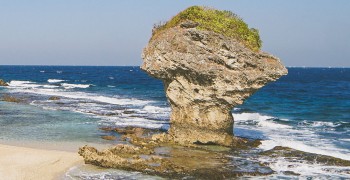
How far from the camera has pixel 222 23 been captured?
24219 millimetres

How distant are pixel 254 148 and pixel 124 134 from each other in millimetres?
8411

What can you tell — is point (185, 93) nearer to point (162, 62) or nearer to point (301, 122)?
point (162, 62)

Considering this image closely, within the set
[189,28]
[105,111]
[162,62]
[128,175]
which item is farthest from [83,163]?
[105,111]

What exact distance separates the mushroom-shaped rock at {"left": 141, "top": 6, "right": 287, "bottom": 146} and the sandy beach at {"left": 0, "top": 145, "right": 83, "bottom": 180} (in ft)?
23.4

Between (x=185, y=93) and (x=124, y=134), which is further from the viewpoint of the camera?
(x=124, y=134)

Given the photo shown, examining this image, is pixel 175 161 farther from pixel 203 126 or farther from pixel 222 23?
pixel 222 23

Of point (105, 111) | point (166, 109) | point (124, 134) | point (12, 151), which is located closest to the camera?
point (12, 151)

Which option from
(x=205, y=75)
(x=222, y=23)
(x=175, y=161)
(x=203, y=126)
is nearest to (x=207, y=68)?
(x=205, y=75)

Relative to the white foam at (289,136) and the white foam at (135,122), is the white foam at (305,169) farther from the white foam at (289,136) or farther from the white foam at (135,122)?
the white foam at (135,122)

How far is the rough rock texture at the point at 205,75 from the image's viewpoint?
23.2 metres

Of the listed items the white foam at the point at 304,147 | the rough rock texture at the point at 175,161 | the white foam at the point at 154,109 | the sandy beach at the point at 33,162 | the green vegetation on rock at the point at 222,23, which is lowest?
the sandy beach at the point at 33,162

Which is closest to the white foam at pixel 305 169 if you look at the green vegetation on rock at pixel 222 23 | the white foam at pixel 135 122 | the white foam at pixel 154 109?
the green vegetation on rock at pixel 222 23

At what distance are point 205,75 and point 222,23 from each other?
329 cm

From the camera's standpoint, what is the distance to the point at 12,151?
20.7 metres
